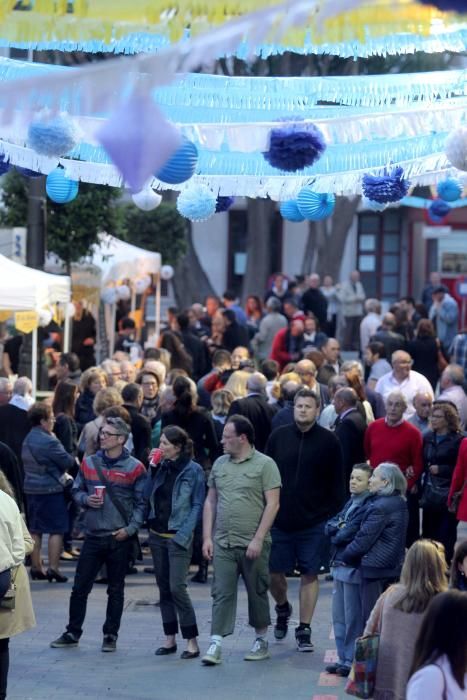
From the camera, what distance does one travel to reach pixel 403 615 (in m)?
6.63

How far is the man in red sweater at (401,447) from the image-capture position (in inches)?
460

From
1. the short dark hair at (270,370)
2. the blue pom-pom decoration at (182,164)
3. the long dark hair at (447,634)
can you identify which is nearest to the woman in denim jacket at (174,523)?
the blue pom-pom decoration at (182,164)

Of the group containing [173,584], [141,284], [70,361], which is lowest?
[173,584]

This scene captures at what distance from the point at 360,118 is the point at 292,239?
1249 inches

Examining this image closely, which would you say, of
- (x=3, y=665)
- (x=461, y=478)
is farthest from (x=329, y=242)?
(x=3, y=665)

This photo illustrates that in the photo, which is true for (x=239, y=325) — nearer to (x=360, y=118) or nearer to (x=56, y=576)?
(x=56, y=576)

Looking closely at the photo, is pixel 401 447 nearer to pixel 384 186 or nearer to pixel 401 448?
pixel 401 448

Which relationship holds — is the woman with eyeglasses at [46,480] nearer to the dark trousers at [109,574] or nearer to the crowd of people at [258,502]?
the crowd of people at [258,502]

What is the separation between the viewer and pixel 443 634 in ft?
17.6

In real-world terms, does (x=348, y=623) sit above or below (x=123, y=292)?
below

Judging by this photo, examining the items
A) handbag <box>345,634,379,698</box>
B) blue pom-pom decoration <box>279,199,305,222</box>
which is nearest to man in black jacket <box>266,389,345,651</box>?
blue pom-pom decoration <box>279,199,305,222</box>

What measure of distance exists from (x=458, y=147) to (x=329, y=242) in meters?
29.7

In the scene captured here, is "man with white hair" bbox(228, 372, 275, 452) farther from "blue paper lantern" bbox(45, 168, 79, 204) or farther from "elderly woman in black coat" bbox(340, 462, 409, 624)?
"elderly woman in black coat" bbox(340, 462, 409, 624)

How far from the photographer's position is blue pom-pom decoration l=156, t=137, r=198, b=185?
332 inches
